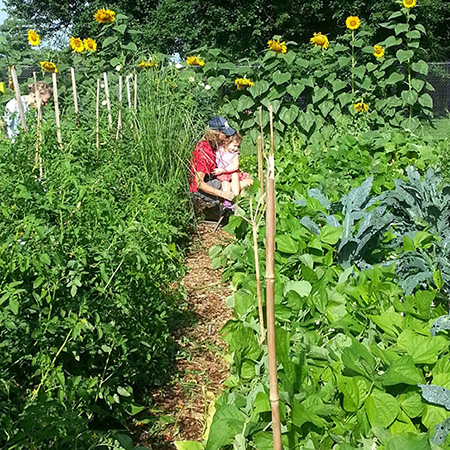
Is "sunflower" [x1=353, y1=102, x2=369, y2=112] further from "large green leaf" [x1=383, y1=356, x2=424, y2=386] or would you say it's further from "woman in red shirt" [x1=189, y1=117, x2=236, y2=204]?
"large green leaf" [x1=383, y1=356, x2=424, y2=386]

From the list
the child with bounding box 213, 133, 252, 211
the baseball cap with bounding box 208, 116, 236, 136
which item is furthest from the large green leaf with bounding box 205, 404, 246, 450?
the baseball cap with bounding box 208, 116, 236, 136

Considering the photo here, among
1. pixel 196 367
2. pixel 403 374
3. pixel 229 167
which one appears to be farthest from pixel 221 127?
pixel 403 374

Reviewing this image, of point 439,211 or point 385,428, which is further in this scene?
point 439,211

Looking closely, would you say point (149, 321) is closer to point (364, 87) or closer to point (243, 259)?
point (243, 259)

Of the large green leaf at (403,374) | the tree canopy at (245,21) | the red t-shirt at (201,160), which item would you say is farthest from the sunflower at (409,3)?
the tree canopy at (245,21)

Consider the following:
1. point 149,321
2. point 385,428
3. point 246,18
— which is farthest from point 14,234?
point 246,18

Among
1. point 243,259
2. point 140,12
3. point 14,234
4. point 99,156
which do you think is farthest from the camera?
point 140,12

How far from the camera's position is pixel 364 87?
8422mm

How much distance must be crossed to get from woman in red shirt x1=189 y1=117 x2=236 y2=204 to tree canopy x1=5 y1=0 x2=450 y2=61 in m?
16.9

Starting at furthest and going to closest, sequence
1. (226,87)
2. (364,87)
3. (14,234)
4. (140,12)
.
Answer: (140,12) < (226,87) < (364,87) < (14,234)

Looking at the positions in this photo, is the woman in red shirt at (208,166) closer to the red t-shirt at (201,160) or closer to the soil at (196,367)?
the red t-shirt at (201,160)

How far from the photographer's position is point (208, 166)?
5.61 metres

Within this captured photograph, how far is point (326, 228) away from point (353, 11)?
21935 mm

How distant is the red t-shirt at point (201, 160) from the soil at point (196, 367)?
1.02 m
